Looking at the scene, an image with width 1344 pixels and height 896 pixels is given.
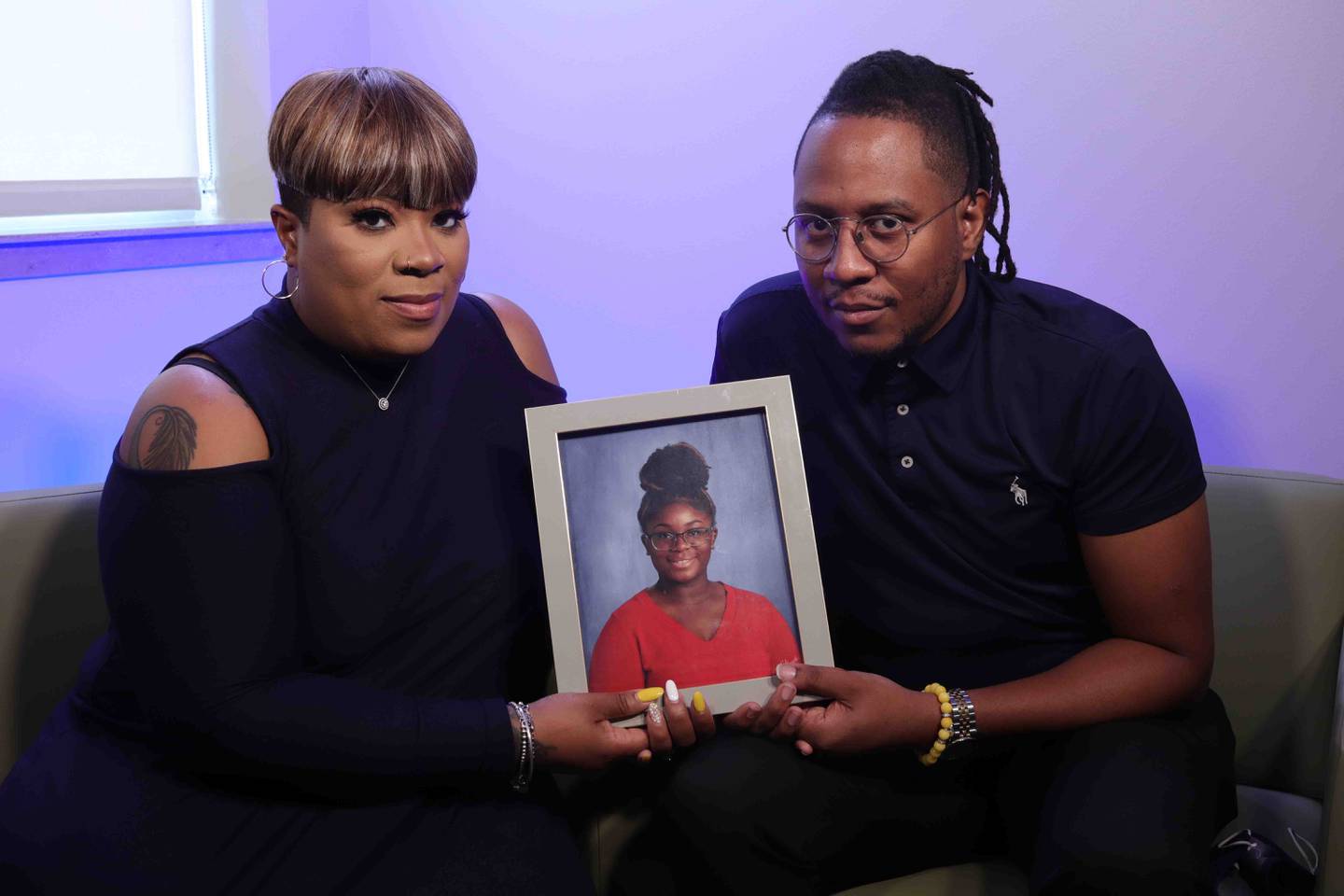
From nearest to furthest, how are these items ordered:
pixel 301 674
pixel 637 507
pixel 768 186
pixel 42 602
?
pixel 301 674
pixel 637 507
pixel 42 602
pixel 768 186

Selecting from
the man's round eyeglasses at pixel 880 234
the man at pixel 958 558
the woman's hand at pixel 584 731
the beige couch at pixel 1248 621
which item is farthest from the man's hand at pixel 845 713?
the man's round eyeglasses at pixel 880 234

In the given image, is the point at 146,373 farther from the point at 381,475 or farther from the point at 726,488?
the point at 726,488

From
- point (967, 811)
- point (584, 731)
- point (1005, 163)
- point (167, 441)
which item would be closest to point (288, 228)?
point (167, 441)

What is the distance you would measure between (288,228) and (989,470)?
102cm

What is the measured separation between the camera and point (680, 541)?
177 cm

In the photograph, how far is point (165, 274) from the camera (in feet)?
8.80

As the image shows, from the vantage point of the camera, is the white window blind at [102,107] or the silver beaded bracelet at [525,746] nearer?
Result: the silver beaded bracelet at [525,746]

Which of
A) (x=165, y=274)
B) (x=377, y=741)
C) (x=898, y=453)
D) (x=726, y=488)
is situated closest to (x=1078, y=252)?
(x=898, y=453)

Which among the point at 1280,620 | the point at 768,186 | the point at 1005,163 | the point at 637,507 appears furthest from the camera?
the point at 768,186

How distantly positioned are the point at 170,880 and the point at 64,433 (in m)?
1.21

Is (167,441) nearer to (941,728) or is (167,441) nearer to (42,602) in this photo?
(42,602)

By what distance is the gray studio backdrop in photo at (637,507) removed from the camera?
1.75 m

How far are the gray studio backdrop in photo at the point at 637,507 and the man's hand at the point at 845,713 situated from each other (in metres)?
0.08

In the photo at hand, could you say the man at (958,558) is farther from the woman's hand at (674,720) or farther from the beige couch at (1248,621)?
the beige couch at (1248,621)
